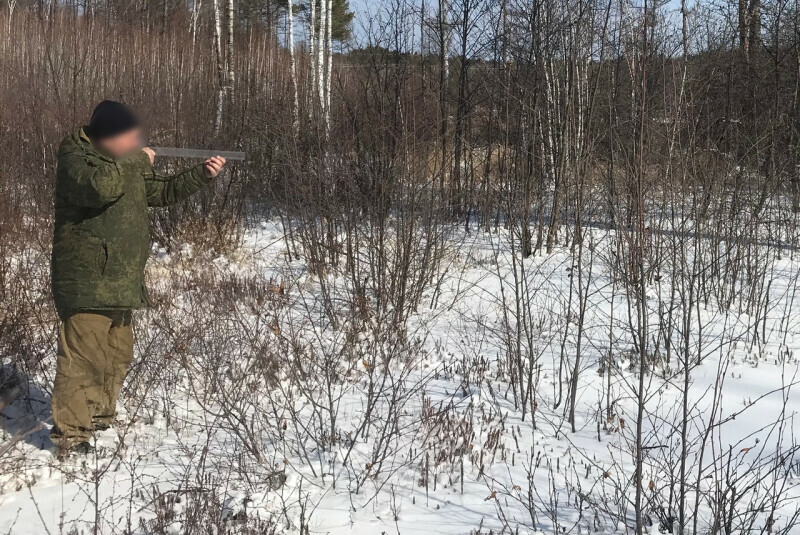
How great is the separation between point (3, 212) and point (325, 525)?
499cm

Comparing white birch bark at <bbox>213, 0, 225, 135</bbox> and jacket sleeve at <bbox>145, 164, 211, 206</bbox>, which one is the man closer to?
jacket sleeve at <bbox>145, 164, 211, 206</bbox>

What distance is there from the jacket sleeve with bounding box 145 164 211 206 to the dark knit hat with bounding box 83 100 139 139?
0.45 meters

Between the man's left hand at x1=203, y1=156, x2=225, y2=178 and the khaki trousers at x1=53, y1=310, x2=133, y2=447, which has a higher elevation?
the man's left hand at x1=203, y1=156, x2=225, y2=178

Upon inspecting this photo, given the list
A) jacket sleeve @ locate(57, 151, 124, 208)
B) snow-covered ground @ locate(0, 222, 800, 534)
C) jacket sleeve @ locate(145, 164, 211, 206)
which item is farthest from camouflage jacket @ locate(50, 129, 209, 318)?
snow-covered ground @ locate(0, 222, 800, 534)

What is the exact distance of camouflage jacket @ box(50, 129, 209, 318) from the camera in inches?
115

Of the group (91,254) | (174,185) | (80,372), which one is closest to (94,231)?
(91,254)

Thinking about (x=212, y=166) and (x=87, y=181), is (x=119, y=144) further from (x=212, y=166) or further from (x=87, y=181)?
(x=212, y=166)

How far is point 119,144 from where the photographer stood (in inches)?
120

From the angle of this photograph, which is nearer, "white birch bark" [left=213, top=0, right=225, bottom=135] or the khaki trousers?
the khaki trousers

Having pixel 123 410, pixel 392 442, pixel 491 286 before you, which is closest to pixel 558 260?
pixel 491 286

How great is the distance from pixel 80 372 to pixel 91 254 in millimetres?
555

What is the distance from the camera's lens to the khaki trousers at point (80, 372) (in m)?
3.06

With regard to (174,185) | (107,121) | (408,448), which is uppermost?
(107,121)

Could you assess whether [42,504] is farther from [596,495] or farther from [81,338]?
[596,495]
